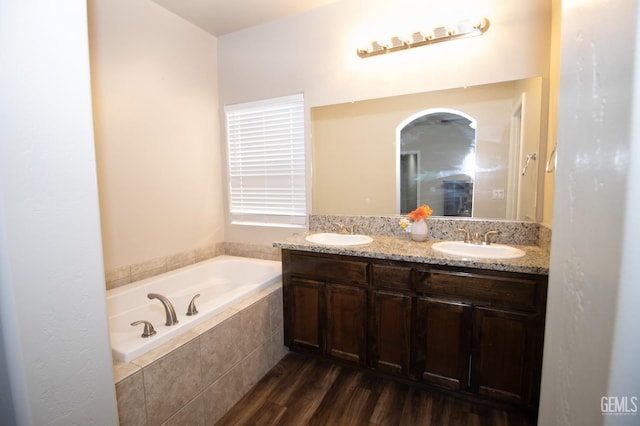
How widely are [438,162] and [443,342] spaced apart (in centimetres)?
125

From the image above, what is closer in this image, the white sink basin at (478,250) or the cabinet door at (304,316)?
the white sink basin at (478,250)

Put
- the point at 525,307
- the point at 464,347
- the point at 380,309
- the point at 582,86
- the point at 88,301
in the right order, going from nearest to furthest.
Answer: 1. the point at 582,86
2. the point at 88,301
3. the point at 525,307
4. the point at 464,347
5. the point at 380,309

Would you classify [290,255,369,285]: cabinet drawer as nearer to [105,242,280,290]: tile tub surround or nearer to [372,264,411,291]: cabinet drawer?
[372,264,411,291]: cabinet drawer

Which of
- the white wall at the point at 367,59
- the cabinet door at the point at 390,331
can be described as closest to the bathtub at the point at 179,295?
the white wall at the point at 367,59

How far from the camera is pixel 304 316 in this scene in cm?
214

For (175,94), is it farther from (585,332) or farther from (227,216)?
(585,332)

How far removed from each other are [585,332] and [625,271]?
158 millimetres

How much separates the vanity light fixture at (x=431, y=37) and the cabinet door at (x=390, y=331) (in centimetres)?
177

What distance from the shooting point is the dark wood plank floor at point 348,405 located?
164 cm

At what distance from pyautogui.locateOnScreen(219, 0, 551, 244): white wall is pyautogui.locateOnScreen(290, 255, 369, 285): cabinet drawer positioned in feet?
2.33

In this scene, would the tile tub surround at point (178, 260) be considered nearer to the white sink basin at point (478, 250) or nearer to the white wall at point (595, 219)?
the white sink basin at point (478, 250)

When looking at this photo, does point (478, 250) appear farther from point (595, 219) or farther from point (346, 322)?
point (595, 219)

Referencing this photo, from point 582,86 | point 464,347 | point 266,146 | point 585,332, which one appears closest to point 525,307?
point 464,347

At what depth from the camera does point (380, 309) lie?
1.88m
